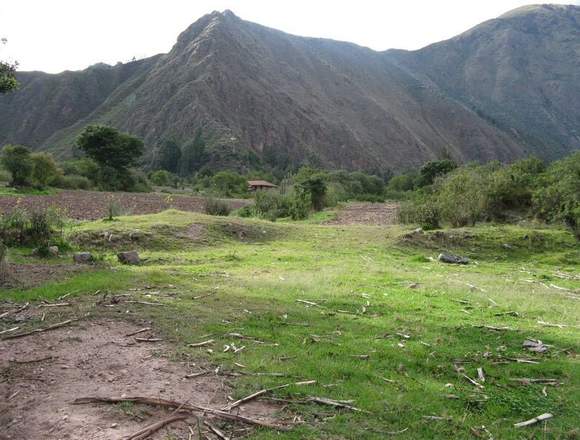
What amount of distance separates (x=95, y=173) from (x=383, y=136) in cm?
7700

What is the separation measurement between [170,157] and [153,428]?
7995cm

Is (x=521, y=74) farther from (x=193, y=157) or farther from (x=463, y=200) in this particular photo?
(x=463, y=200)

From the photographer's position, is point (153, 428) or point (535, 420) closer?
point (153, 428)

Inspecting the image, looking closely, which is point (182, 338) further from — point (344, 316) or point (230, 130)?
point (230, 130)

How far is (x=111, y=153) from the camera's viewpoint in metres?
52.8

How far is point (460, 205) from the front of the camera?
21031mm

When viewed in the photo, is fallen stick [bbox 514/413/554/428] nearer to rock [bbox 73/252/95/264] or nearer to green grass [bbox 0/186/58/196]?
rock [bbox 73/252/95/264]

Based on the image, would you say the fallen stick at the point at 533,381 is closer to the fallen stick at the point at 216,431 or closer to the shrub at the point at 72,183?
the fallen stick at the point at 216,431

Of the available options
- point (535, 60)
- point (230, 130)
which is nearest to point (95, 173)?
point (230, 130)

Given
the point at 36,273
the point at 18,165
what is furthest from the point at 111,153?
the point at 36,273

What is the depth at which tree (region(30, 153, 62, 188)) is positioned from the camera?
123ft

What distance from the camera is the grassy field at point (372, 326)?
4.86 meters

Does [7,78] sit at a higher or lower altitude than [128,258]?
higher

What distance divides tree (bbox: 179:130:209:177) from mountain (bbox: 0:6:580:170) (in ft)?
6.74
